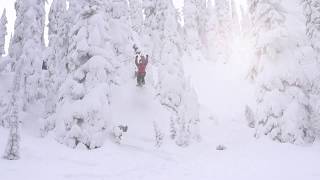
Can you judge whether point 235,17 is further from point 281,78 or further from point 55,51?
point 281,78

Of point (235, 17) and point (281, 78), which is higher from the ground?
point (235, 17)

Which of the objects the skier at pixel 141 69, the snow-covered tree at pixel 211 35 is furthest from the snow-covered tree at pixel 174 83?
the snow-covered tree at pixel 211 35

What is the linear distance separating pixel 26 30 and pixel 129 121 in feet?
45.9

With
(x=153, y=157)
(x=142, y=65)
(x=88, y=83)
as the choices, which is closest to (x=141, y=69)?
(x=142, y=65)

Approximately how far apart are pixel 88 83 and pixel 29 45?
631 inches

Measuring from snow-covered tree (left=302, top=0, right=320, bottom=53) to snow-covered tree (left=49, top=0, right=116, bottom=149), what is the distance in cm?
1055

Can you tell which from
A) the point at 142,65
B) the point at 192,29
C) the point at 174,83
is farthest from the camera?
the point at 192,29

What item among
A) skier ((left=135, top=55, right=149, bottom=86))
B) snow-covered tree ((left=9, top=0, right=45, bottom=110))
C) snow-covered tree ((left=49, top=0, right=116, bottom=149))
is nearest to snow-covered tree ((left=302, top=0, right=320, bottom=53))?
skier ((left=135, top=55, right=149, bottom=86))

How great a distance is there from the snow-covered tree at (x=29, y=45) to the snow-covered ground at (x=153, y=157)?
30.7ft

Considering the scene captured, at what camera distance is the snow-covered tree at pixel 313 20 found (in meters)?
22.6

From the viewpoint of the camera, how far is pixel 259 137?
893 inches

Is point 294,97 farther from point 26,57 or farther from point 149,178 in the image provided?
point 26,57

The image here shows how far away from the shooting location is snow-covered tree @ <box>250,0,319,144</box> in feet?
70.0

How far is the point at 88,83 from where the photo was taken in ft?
64.0
